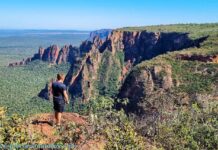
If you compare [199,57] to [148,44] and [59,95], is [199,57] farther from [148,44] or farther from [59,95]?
[148,44]

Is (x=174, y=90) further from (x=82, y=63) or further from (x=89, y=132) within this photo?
(x=82, y=63)

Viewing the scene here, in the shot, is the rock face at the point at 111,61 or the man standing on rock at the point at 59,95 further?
the rock face at the point at 111,61

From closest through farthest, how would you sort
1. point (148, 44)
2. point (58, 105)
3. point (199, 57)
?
point (58, 105) → point (199, 57) → point (148, 44)

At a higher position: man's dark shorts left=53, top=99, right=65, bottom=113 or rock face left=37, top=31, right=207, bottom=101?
man's dark shorts left=53, top=99, right=65, bottom=113

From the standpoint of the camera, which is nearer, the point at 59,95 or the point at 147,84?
the point at 59,95

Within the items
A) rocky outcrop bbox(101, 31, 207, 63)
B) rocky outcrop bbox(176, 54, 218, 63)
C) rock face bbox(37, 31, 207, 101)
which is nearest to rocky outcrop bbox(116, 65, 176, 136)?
rocky outcrop bbox(176, 54, 218, 63)

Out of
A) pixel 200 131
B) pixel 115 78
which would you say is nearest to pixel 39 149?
pixel 200 131

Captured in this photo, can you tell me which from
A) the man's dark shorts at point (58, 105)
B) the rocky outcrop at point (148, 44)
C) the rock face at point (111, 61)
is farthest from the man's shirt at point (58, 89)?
the rocky outcrop at point (148, 44)

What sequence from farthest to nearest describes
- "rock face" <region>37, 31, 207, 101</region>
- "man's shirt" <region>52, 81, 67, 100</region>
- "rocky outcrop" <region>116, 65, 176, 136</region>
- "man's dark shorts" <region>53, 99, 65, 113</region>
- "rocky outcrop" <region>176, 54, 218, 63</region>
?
"rock face" <region>37, 31, 207, 101</region>, "rocky outcrop" <region>176, 54, 218, 63</region>, "rocky outcrop" <region>116, 65, 176, 136</region>, "man's dark shorts" <region>53, 99, 65, 113</region>, "man's shirt" <region>52, 81, 67, 100</region>

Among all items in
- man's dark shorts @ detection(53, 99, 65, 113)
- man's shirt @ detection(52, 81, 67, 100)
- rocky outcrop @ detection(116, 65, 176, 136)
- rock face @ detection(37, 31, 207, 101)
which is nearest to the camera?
man's shirt @ detection(52, 81, 67, 100)

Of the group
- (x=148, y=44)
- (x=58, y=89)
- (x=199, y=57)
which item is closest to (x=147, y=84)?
(x=199, y=57)

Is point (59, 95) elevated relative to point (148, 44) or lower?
elevated

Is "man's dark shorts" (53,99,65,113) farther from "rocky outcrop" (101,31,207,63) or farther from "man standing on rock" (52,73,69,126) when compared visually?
"rocky outcrop" (101,31,207,63)

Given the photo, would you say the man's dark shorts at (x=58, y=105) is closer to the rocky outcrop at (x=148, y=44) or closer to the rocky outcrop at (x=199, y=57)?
the rocky outcrop at (x=199, y=57)
